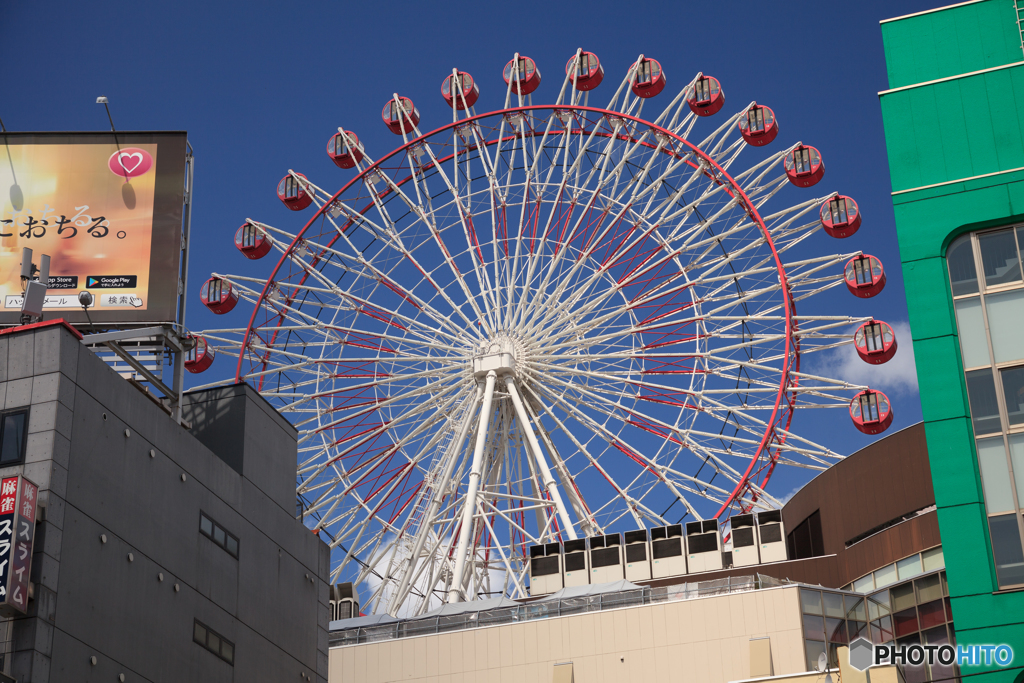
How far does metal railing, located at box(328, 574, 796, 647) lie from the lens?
35.7 metres

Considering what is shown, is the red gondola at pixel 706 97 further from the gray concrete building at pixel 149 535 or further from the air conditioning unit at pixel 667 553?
the gray concrete building at pixel 149 535

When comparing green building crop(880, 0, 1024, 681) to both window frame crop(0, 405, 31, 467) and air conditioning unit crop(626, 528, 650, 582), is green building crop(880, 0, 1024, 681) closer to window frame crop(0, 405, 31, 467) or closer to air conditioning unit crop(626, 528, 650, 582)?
window frame crop(0, 405, 31, 467)

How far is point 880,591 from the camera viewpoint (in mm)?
36156

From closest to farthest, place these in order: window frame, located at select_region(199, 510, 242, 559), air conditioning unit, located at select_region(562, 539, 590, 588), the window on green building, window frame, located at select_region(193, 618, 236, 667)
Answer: the window on green building → window frame, located at select_region(193, 618, 236, 667) → window frame, located at select_region(199, 510, 242, 559) → air conditioning unit, located at select_region(562, 539, 590, 588)

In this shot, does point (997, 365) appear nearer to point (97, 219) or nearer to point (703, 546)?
point (97, 219)

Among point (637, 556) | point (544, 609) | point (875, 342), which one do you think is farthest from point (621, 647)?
point (875, 342)

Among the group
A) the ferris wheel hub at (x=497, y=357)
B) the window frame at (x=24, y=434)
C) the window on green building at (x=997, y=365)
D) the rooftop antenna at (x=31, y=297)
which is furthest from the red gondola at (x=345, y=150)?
the window on green building at (x=997, y=365)

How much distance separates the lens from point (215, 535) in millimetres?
27516

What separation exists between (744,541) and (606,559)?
4.17 meters

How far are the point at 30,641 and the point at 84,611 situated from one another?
151 cm

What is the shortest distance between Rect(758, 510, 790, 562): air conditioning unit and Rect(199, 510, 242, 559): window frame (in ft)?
58.6

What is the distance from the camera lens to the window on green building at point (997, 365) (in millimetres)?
19266

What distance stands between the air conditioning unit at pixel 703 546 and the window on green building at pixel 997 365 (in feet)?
66.7

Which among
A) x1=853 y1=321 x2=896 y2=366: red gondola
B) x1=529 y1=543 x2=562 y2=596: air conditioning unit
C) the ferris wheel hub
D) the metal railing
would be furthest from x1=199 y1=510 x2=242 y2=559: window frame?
x1=853 y1=321 x2=896 y2=366: red gondola
